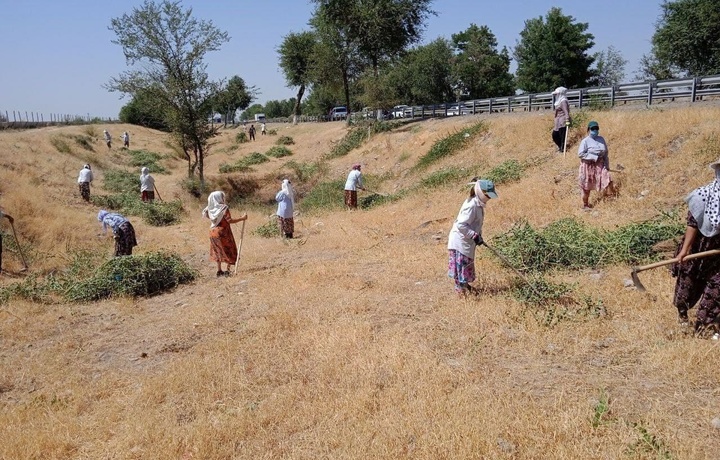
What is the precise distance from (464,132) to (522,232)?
40.3 ft

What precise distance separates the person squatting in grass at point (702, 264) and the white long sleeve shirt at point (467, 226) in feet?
6.84

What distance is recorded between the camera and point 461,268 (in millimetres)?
6469

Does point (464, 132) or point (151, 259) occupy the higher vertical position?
point (464, 132)

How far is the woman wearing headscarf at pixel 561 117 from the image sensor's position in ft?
41.9

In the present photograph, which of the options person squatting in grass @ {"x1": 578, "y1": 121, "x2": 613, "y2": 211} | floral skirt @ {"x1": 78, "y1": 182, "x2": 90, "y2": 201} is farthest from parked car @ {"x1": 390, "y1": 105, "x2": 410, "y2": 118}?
person squatting in grass @ {"x1": 578, "y1": 121, "x2": 613, "y2": 211}

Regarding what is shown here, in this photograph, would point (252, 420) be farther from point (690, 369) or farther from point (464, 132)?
point (464, 132)

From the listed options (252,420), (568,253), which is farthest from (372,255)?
(252,420)

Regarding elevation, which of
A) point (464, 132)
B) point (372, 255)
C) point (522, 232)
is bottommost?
point (372, 255)

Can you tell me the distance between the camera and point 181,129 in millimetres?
22938

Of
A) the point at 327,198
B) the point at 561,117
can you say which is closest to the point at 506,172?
the point at 561,117

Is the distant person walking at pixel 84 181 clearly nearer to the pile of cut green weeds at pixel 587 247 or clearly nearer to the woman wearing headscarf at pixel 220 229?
the woman wearing headscarf at pixel 220 229

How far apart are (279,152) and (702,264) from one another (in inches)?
1232

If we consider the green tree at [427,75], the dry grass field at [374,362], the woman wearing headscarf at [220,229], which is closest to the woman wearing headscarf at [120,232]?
the dry grass field at [374,362]

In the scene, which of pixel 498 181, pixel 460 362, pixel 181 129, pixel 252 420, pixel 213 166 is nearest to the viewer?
pixel 252 420
